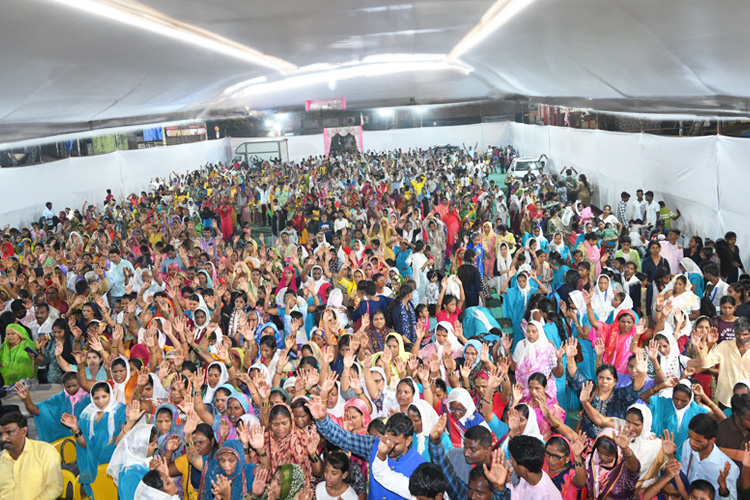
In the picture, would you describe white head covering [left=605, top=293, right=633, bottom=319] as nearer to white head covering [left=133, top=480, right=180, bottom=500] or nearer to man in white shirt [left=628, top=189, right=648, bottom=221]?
white head covering [left=133, top=480, right=180, bottom=500]

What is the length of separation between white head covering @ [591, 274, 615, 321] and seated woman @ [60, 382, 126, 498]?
161 inches

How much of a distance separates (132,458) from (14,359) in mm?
2760

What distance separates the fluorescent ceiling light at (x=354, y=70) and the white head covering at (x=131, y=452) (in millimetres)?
11563

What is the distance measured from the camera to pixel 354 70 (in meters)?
16.9

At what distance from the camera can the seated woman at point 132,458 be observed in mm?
3875

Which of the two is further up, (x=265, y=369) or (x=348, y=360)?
(x=348, y=360)

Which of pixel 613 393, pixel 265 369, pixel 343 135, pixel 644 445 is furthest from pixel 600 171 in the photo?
pixel 343 135

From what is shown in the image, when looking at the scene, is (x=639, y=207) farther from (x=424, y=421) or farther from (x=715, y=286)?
(x=424, y=421)

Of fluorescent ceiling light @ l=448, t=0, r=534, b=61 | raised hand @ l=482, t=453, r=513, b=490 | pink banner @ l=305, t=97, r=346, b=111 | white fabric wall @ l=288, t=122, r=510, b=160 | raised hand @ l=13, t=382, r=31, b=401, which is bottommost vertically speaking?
raised hand @ l=482, t=453, r=513, b=490

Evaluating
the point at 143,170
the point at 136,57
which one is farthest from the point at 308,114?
the point at 136,57

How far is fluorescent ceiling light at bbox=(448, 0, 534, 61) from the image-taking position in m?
8.54

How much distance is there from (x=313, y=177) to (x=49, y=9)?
1379 centimetres

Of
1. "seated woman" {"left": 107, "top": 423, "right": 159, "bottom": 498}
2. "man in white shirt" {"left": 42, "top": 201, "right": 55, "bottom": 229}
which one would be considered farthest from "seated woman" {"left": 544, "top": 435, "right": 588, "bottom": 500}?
"man in white shirt" {"left": 42, "top": 201, "right": 55, "bottom": 229}

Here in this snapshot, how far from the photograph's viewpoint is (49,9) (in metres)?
6.10
